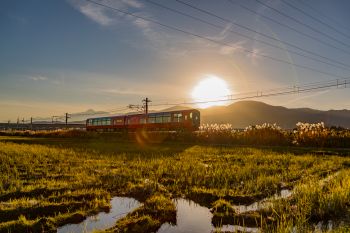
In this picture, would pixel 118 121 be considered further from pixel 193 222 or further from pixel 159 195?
pixel 193 222

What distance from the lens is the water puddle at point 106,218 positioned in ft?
17.7

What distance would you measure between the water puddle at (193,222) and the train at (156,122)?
3845 centimetres

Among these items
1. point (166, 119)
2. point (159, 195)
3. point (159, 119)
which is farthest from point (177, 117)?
point (159, 195)

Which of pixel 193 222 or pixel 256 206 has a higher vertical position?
pixel 256 206

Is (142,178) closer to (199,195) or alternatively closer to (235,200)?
(199,195)

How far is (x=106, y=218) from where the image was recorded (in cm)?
605

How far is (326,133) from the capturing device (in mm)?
24531

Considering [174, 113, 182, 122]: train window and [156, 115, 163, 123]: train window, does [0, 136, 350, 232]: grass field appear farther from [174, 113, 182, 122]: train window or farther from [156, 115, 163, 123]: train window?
[156, 115, 163, 123]: train window

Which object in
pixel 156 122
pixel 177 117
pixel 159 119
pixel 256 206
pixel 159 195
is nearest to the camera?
pixel 256 206

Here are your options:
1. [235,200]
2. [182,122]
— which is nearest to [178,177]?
[235,200]

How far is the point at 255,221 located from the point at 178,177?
4.56 meters

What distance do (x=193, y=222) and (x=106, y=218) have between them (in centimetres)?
163

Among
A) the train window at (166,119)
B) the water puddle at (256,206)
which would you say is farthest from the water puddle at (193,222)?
the train window at (166,119)

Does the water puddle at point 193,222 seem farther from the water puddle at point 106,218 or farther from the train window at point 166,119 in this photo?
the train window at point 166,119
